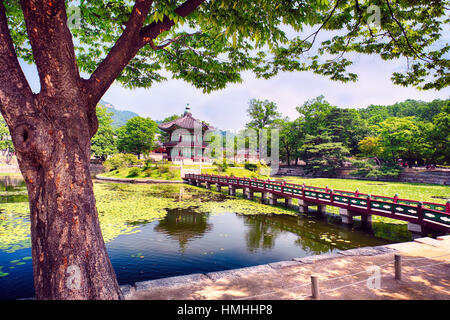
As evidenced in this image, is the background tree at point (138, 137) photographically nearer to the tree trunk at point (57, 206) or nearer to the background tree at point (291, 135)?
the background tree at point (291, 135)

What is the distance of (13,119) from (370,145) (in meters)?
41.8

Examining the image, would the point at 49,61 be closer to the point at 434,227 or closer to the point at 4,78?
the point at 4,78

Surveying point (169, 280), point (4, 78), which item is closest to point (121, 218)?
point (169, 280)

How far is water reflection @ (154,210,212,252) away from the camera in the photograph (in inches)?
373

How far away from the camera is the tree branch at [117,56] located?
11.0ft

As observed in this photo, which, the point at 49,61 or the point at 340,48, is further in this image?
the point at 340,48

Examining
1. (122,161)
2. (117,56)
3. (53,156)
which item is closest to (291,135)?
(122,161)

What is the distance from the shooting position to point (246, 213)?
1398 cm

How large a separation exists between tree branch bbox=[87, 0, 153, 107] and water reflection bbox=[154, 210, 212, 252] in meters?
6.33

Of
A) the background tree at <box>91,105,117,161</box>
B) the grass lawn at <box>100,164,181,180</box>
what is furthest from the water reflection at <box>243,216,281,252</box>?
the background tree at <box>91,105,117,161</box>

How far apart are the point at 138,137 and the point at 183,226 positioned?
4032 centimetres

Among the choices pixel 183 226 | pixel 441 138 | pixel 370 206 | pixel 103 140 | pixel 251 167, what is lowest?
pixel 183 226

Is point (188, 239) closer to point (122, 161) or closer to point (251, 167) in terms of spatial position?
point (251, 167)

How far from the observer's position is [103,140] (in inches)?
2056
